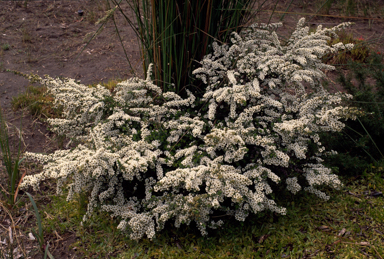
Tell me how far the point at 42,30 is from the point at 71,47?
83 cm

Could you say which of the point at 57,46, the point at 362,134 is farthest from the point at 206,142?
the point at 57,46

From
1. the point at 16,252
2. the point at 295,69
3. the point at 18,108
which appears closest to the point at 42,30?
the point at 18,108

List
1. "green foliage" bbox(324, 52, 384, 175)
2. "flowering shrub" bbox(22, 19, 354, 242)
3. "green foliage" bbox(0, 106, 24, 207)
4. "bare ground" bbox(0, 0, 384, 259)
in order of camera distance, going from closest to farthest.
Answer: "flowering shrub" bbox(22, 19, 354, 242) → "green foliage" bbox(0, 106, 24, 207) → "green foliage" bbox(324, 52, 384, 175) → "bare ground" bbox(0, 0, 384, 259)

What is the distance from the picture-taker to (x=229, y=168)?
7.82ft

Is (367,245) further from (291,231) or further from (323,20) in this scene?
(323,20)

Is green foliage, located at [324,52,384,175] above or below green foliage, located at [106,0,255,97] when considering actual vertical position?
below

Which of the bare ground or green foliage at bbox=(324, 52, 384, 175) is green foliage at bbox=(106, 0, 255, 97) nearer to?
the bare ground

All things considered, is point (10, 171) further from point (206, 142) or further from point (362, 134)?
point (362, 134)

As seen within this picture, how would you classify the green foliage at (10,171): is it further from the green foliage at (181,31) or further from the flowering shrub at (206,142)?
the green foliage at (181,31)

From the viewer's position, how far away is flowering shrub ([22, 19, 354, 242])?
2.27 meters

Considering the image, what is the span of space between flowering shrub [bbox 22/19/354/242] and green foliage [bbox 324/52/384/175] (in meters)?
0.32

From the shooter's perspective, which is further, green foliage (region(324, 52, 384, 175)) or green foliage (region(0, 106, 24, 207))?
green foliage (region(324, 52, 384, 175))

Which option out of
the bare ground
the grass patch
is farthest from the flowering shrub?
the bare ground

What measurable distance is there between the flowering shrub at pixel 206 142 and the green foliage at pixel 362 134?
0.32 metres
